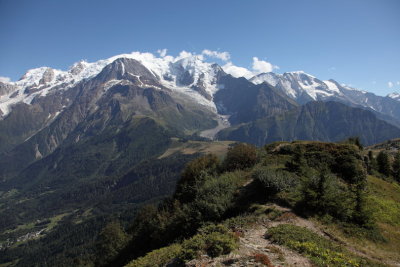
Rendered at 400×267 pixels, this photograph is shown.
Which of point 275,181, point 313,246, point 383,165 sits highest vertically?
point 275,181

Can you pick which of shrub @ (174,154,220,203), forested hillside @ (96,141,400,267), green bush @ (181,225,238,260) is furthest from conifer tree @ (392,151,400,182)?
green bush @ (181,225,238,260)

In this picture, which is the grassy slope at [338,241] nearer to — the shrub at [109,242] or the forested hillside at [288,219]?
the forested hillside at [288,219]

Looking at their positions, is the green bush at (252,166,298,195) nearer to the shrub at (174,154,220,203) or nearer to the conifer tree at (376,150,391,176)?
the shrub at (174,154,220,203)

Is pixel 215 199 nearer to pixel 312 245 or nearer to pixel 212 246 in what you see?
pixel 212 246

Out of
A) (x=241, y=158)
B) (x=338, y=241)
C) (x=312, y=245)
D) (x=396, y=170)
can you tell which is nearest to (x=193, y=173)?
(x=241, y=158)

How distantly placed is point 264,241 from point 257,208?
7167 millimetres

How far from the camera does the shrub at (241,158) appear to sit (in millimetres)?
46669

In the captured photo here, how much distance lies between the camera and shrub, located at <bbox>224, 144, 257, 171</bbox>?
46.7 metres

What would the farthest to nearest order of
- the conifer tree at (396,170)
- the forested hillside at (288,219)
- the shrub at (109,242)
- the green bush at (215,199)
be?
the shrub at (109,242)
the conifer tree at (396,170)
the green bush at (215,199)
the forested hillside at (288,219)

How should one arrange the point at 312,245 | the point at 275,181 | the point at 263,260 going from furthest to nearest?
the point at 275,181, the point at 312,245, the point at 263,260

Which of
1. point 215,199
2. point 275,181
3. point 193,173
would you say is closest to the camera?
point 215,199

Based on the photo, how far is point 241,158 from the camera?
47562 millimetres

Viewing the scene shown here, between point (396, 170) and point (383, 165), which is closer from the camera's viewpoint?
point (383, 165)

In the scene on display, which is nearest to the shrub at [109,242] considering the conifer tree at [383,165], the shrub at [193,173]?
the shrub at [193,173]
